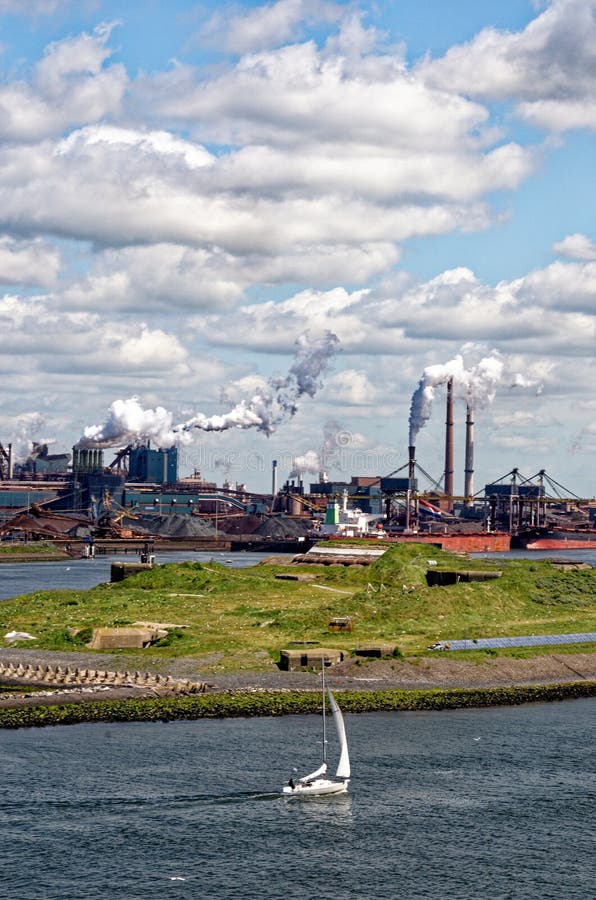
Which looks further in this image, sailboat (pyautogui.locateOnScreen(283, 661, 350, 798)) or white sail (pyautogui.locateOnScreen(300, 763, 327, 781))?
white sail (pyautogui.locateOnScreen(300, 763, 327, 781))

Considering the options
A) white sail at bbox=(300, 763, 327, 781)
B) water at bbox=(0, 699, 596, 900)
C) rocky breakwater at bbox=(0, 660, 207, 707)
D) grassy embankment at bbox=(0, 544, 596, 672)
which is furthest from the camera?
grassy embankment at bbox=(0, 544, 596, 672)

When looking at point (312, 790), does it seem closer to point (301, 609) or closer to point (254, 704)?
point (254, 704)

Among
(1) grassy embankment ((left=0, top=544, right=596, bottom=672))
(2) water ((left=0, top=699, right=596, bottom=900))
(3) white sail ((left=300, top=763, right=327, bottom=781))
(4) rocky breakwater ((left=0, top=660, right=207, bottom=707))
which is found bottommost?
(2) water ((left=0, top=699, right=596, bottom=900))

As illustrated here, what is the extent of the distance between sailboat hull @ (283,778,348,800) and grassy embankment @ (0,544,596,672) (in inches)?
1149

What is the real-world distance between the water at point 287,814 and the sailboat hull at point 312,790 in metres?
0.56

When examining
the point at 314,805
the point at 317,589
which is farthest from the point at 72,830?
the point at 317,589

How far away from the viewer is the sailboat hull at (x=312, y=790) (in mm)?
56875

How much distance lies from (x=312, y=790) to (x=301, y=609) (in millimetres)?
55607

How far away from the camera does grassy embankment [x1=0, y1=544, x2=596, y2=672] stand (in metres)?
96.4

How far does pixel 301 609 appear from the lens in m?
112

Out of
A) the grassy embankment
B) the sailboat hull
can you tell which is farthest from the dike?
the sailboat hull

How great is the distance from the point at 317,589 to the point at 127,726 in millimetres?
61027

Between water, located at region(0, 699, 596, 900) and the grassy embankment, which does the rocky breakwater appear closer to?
the grassy embankment

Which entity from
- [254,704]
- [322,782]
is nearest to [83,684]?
[254,704]
